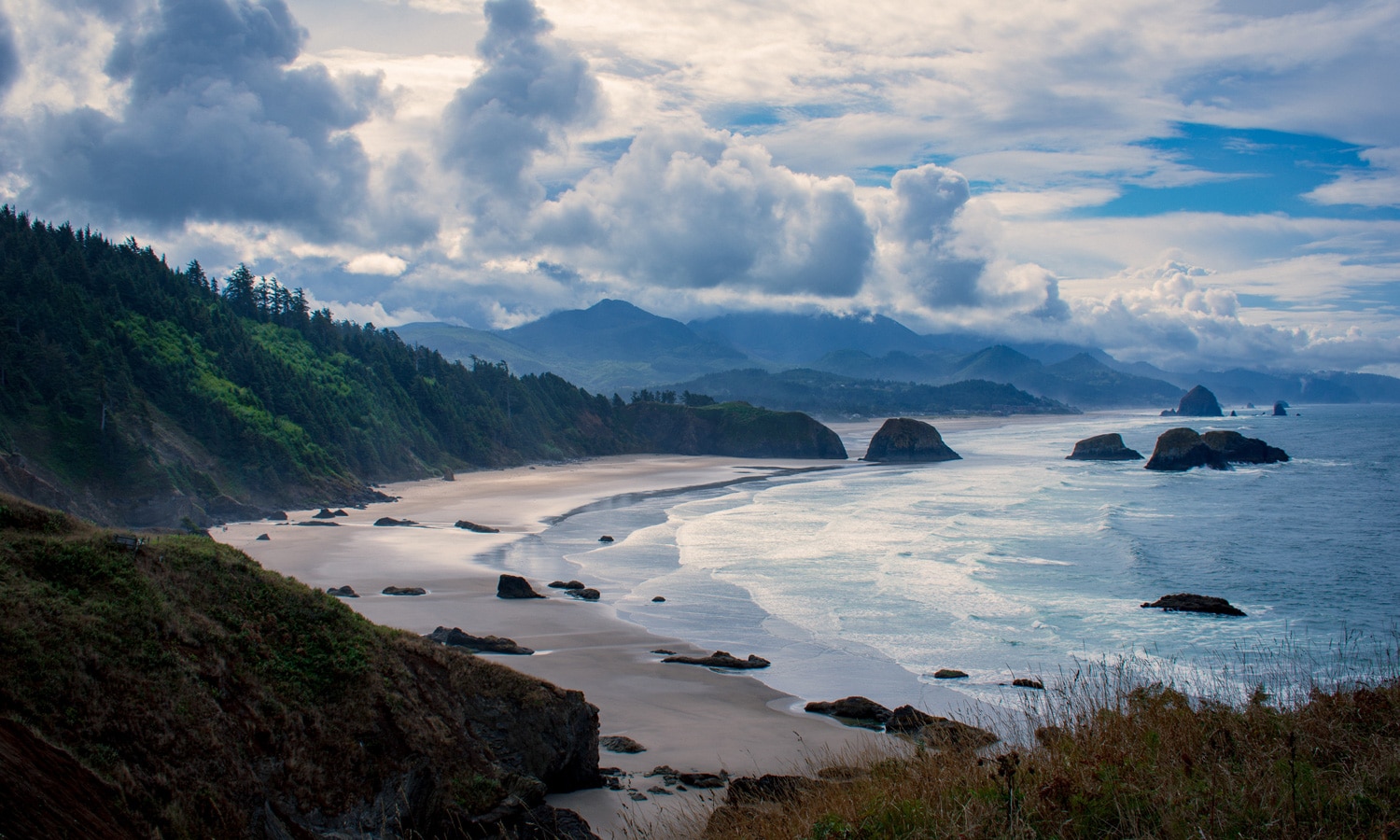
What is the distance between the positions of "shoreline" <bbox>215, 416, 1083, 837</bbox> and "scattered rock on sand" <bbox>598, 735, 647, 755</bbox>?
174 mm

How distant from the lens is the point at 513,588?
23438 millimetres

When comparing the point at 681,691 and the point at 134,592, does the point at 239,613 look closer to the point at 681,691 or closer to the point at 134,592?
the point at 134,592

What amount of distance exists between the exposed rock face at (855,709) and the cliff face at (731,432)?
266ft

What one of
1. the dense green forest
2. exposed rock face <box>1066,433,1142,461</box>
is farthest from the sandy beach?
exposed rock face <box>1066,433,1142,461</box>

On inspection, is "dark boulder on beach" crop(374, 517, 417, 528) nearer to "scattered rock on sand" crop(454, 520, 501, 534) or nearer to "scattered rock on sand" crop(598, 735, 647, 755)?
"scattered rock on sand" crop(454, 520, 501, 534)

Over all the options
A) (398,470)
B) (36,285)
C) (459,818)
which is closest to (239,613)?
(459,818)

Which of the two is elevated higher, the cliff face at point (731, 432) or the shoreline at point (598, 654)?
the cliff face at point (731, 432)

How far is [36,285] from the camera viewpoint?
4644 centimetres

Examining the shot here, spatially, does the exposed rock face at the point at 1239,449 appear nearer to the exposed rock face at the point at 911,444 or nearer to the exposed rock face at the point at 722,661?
the exposed rock face at the point at 911,444

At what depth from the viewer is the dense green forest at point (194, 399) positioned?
3791 cm

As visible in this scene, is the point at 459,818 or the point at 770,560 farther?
the point at 770,560

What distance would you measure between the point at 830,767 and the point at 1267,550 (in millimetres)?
30759

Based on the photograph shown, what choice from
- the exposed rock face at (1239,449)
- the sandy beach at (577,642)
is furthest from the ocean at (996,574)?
the exposed rock face at (1239,449)

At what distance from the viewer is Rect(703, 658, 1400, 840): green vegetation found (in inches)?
200
